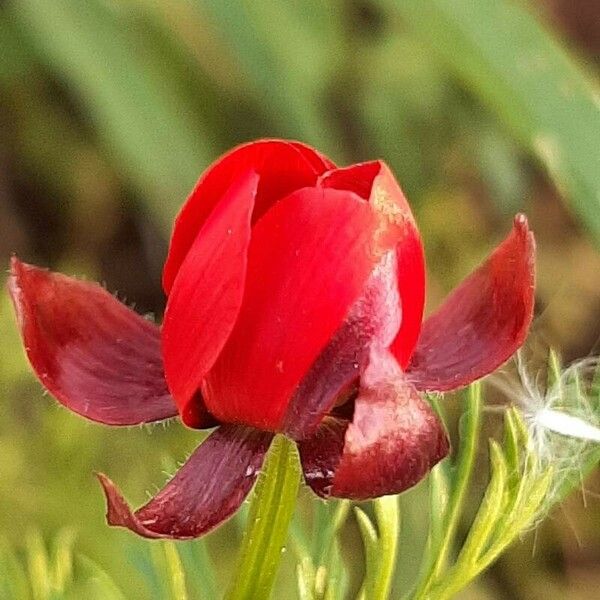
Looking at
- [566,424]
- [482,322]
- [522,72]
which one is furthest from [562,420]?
[522,72]

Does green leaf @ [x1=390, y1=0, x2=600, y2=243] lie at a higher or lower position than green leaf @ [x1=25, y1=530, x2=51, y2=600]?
higher

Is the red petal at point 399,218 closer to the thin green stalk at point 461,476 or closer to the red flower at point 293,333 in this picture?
the red flower at point 293,333

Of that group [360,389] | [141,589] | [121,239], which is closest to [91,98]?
[121,239]

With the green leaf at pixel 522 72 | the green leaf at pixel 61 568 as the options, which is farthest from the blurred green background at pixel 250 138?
the green leaf at pixel 61 568

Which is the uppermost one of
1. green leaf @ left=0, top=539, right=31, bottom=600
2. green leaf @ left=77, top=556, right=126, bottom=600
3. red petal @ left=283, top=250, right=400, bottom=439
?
red petal @ left=283, top=250, right=400, bottom=439

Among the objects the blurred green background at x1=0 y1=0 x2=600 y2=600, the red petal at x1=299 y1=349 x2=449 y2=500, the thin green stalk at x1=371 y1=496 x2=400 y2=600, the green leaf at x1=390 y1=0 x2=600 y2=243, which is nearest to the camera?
the red petal at x1=299 y1=349 x2=449 y2=500

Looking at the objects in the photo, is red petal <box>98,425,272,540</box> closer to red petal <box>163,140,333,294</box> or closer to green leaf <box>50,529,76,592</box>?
red petal <box>163,140,333,294</box>

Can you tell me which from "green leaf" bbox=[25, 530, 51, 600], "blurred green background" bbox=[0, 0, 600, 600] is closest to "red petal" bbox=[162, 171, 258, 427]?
"green leaf" bbox=[25, 530, 51, 600]
